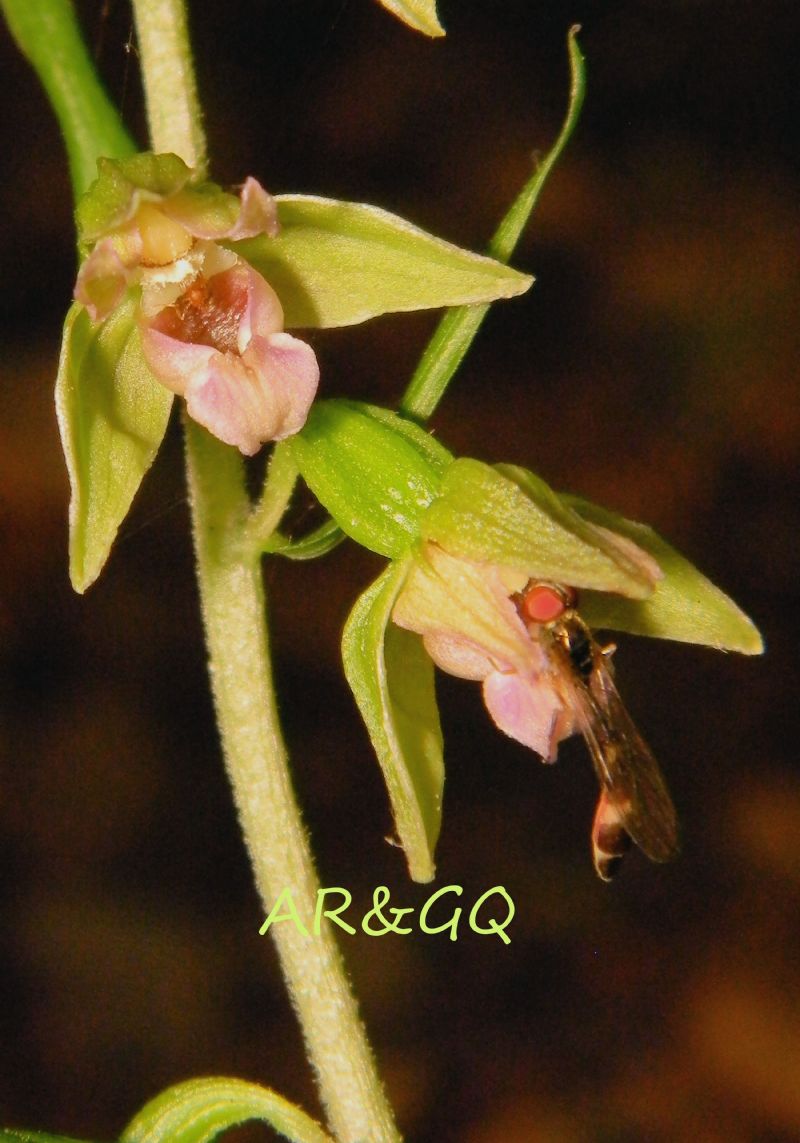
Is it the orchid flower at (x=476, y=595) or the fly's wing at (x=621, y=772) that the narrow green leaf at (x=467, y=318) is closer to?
A: the orchid flower at (x=476, y=595)

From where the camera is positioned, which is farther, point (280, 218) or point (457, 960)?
point (457, 960)

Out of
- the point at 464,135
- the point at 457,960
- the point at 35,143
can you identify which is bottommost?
the point at 457,960

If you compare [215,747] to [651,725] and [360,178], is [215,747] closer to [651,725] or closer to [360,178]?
[651,725]

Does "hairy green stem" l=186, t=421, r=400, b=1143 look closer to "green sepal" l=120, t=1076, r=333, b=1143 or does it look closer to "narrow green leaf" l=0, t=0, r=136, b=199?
"green sepal" l=120, t=1076, r=333, b=1143

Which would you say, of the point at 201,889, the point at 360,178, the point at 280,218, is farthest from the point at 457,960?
the point at 280,218

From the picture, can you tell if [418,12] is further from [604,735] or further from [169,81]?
[604,735]

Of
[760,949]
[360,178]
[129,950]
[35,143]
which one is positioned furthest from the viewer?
[360,178]
